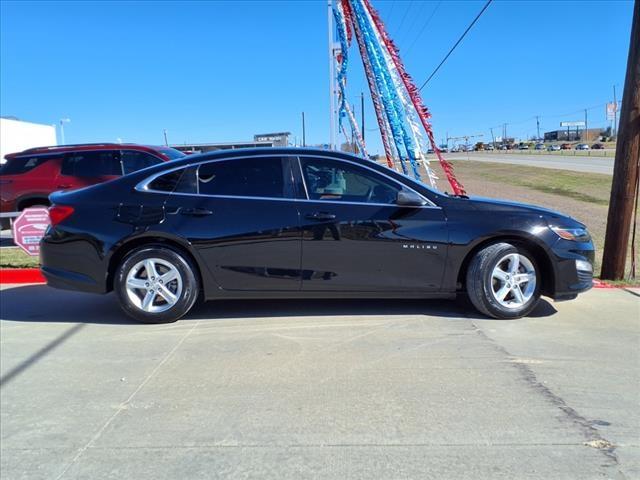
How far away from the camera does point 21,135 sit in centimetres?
6116

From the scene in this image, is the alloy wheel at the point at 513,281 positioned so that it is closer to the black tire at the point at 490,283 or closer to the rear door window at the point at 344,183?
the black tire at the point at 490,283

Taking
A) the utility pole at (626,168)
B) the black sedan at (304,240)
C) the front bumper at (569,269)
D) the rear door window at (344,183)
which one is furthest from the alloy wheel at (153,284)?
the utility pole at (626,168)

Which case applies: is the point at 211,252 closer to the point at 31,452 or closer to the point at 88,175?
the point at 31,452

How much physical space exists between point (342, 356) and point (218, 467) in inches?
64.5

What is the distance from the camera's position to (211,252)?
501cm

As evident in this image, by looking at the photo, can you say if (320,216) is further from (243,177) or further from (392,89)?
(392,89)

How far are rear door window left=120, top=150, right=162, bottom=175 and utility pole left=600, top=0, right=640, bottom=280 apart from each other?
7.16m

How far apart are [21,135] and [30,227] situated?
63.1m

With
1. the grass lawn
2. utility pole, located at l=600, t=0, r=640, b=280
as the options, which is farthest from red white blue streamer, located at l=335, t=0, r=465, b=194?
the grass lawn

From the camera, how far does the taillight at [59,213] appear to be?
5168 mm

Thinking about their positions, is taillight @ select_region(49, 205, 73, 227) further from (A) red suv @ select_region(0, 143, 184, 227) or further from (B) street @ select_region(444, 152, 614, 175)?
(B) street @ select_region(444, 152, 614, 175)

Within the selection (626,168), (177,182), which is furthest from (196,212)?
(626,168)

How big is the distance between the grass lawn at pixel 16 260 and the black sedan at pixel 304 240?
284 centimetres

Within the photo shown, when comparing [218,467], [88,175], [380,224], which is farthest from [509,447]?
[88,175]
